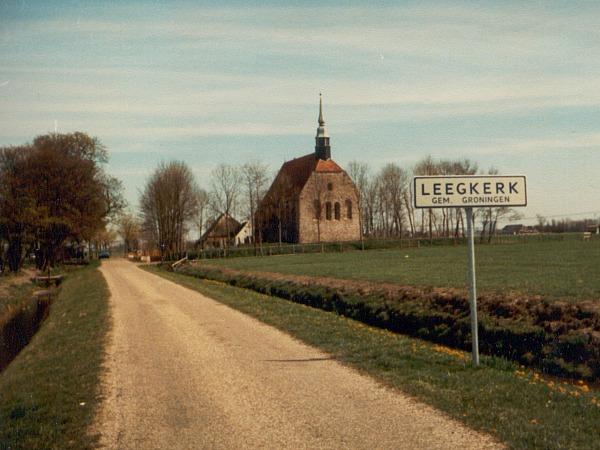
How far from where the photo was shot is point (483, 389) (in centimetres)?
824

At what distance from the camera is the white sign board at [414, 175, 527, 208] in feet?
32.4

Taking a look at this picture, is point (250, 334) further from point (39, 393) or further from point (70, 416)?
point (70, 416)

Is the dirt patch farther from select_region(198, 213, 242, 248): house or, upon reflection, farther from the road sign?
select_region(198, 213, 242, 248): house

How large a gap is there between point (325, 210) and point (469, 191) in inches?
3181

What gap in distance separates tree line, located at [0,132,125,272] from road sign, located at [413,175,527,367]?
147 ft

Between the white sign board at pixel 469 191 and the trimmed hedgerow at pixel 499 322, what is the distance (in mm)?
2911

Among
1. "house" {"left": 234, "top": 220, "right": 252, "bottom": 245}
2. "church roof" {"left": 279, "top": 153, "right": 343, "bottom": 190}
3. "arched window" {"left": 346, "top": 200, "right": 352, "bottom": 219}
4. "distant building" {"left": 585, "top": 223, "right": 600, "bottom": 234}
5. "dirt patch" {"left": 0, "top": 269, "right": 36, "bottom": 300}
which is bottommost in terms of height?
"dirt patch" {"left": 0, "top": 269, "right": 36, "bottom": 300}

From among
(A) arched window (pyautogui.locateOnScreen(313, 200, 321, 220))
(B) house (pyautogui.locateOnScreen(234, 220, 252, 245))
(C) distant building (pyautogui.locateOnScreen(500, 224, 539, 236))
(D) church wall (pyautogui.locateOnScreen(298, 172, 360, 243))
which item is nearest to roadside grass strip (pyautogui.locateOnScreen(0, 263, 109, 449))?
(D) church wall (pyautogui.locateOnScreen(298, 172, 360, 243))

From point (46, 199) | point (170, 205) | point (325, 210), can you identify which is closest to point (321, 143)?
point (325, 210)

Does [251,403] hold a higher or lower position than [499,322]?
lower

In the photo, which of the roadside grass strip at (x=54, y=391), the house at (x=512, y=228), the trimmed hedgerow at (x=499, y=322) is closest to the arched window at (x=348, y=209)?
the house at (x=512, y=228)

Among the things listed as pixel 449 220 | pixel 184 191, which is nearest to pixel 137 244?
pixel 184 191

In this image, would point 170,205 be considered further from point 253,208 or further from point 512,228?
point 512,228

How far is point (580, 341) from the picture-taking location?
34.7 ft
